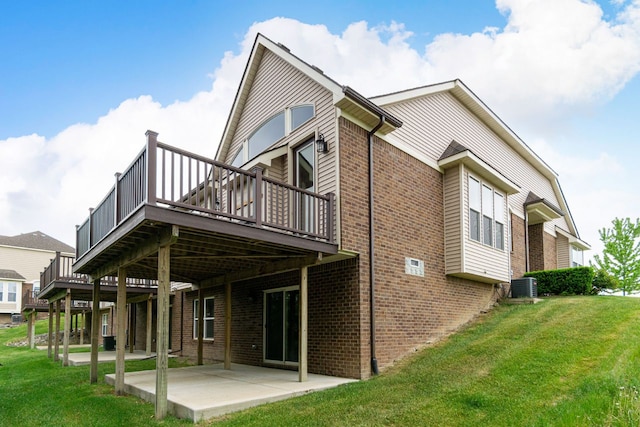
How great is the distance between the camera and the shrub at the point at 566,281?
15.1m

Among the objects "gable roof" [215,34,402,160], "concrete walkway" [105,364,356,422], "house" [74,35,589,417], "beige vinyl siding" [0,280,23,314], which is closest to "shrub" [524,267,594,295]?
"house" [74,35,589,417]

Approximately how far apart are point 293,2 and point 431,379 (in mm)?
10994

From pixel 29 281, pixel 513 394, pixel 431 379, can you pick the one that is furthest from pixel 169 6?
pixel 29 281

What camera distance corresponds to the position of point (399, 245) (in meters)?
11.0

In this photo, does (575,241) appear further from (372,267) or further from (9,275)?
(9,275)

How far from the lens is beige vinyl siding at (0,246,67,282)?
145 feet

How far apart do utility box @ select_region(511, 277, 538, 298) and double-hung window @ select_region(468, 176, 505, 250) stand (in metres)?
1.73

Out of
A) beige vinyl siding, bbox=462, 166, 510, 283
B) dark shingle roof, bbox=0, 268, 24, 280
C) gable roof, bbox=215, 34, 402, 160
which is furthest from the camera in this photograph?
dark shingle roof, bbox=0, 268, 24, 280

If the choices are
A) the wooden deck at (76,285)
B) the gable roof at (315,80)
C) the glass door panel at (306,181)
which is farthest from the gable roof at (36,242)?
the glass door panel at (306,181)

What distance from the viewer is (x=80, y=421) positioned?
746cm

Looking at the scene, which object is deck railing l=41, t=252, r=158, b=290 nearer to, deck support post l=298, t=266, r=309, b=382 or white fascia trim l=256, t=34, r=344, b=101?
deck support post l=298, t=266, r=309, b=382

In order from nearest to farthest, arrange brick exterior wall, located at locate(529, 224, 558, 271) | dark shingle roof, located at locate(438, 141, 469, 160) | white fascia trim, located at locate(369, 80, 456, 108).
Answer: white fascia trim, located at locate(369, 80, 456, 108) < dark shingle roof, located at locate(438, 141, 469, 160) < brick exterior wall, located at locate(529, 224, 558, 271)

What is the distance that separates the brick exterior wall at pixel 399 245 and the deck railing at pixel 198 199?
70cm

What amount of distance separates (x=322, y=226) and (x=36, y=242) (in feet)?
157
